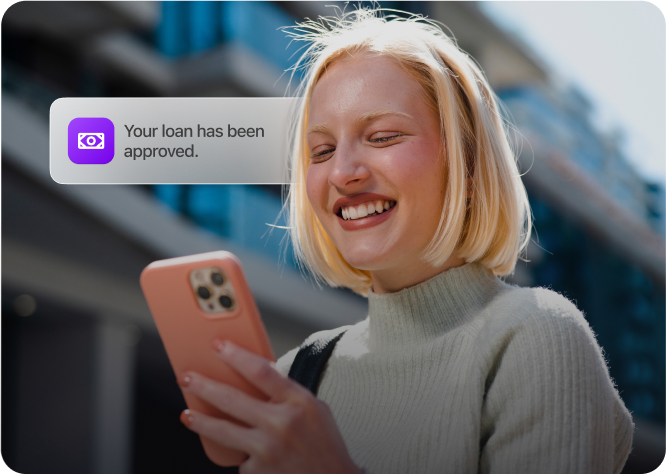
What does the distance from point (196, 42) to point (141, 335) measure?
176cm

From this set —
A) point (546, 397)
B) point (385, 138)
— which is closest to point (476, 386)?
point (546, 397)

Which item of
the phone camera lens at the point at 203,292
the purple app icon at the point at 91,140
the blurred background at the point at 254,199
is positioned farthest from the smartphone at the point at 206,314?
the purple app icon at the point at 91,140

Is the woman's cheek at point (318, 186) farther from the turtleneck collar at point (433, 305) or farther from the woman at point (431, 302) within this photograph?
the turtleneck collar at point (433, 305)

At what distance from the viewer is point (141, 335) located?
2.74 metres

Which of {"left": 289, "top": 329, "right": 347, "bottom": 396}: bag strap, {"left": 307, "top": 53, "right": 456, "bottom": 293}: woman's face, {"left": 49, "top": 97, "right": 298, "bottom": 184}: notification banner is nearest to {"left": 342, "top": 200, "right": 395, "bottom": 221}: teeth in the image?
{"left": 307, "top": 53, "right": 456, "bottom": 293}: woman's face

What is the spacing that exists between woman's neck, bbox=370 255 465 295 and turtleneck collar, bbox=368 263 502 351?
1 cm

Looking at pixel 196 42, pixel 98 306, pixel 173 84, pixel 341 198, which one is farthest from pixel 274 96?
pixel 98 306

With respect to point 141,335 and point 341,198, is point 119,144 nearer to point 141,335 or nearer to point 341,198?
point 341,198

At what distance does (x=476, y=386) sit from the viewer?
1.79 ft

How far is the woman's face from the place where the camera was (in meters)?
0.64

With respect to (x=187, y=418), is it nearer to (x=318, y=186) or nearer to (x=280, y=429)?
(x=280, y=429)

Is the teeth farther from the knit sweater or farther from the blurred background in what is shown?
the blurred background

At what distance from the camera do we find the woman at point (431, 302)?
0.50 metres

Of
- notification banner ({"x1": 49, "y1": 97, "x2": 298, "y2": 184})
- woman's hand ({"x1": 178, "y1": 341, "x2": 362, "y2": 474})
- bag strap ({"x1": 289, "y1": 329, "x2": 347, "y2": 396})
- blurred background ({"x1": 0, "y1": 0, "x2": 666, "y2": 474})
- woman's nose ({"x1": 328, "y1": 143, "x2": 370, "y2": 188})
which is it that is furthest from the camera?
blurred background ({"x1": 0, "y1": 0, "x2": 666, "y2": 474})
